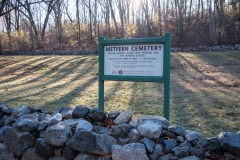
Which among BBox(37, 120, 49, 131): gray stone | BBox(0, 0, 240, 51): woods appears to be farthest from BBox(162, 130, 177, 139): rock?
BBox(0, 0, 240, 51): woods

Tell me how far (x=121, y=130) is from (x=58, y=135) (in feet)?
2.54

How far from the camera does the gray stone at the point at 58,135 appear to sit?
2.96 m

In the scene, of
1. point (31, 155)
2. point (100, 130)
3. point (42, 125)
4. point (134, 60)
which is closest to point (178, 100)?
point (134, 60)

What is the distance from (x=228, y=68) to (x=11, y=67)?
13324mm

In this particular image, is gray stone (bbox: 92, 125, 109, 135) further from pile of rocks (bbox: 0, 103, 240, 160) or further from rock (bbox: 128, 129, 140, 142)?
rock (bbox: 128, 129, 140, 142)

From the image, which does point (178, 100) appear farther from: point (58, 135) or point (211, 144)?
point (58, 135)

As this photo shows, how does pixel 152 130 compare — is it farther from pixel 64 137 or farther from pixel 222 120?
pixel 222 120

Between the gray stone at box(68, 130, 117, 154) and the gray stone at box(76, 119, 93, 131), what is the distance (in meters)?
0.15

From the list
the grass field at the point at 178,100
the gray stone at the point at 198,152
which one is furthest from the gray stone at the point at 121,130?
the grass field at the point at 178,100

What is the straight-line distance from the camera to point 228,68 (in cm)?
1176

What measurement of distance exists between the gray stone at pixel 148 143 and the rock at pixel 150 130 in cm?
5

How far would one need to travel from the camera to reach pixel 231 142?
94.2 inches

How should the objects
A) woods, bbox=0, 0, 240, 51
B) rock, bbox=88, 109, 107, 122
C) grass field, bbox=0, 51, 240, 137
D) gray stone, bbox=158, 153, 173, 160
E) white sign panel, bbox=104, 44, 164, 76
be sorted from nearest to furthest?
gray stone, bbox=158, 153, 173, 160 → rock, bbox=88, 109, 107, 122 → white sign panel, bbox=104, 44, 164, 76 → grass field, bbox=0, 51, 240, 137 → woods, bbox=0, 0, 240, 51

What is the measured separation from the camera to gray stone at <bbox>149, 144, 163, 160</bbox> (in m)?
2.67
